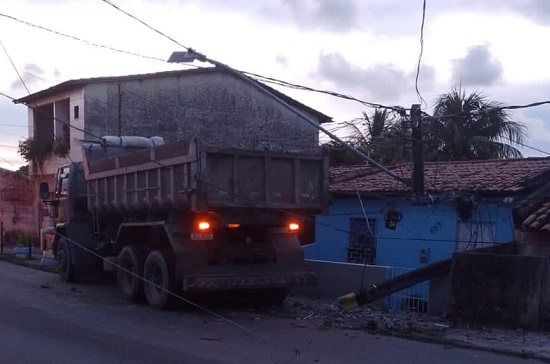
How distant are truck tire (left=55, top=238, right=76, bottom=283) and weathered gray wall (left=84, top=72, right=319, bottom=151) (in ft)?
29.0

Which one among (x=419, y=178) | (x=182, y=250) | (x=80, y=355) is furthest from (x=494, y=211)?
(x=80, y=355)

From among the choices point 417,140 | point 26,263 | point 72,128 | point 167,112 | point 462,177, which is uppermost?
point 167,112

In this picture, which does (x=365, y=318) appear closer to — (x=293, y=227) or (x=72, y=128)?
(x=293, y=227)

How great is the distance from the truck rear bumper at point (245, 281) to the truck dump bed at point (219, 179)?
4.04ft

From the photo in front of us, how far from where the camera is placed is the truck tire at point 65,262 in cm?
1911

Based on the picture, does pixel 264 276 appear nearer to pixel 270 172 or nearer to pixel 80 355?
pixel 270 172

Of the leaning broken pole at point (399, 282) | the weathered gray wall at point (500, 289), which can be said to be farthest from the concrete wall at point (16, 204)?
the weathered gray wall at point (500, 289)

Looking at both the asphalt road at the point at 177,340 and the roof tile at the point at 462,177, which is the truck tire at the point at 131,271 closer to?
the asphalt road at the point at 177,340

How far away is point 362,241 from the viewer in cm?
2000

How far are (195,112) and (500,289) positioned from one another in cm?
1868

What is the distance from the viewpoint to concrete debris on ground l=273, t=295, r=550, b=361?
453 inches

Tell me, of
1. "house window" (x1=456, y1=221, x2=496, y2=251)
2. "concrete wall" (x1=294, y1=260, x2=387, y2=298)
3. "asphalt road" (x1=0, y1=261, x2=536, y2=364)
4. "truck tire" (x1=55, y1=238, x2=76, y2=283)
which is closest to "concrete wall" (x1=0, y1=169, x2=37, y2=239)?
"truck tire" (x1=55, y1=238, x2=76, y2=283)

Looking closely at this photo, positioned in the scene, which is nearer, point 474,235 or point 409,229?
point 474,235

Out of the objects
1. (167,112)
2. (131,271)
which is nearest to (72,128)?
(167,112)
